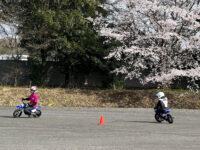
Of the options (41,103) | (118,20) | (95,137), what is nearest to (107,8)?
Result: (118,20)

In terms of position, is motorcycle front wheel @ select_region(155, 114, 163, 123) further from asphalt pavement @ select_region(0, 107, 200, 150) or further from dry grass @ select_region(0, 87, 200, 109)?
dry grass @ select_region(0, 87, 200, 109)

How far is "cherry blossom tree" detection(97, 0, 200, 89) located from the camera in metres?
23.0

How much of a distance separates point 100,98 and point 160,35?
542 centimetres

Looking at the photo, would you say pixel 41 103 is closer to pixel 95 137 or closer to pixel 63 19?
pixel 63 19

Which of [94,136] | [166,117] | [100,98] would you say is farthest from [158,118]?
[100,98]

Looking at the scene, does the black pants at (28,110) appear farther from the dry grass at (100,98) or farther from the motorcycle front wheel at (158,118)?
the dry grass at (100,98)

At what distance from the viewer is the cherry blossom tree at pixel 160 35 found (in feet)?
75.6

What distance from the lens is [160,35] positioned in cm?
2283

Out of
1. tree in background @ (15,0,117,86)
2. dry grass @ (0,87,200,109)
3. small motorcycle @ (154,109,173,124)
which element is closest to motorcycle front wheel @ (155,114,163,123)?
small motorcycle @ (154,109,173,124)

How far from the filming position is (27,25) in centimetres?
2647

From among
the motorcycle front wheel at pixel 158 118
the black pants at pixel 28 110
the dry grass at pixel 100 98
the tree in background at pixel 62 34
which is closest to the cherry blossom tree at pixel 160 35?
the dry grass at pixel 100 98

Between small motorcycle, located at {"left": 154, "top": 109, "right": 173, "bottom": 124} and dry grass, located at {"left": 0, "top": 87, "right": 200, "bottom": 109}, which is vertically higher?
dry grass, located at {"left": 0, "top": 87, "right": 200, "bottom": 109}

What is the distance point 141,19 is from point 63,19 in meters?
5.54

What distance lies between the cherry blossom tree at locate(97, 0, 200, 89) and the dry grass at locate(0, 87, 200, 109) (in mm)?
1012
